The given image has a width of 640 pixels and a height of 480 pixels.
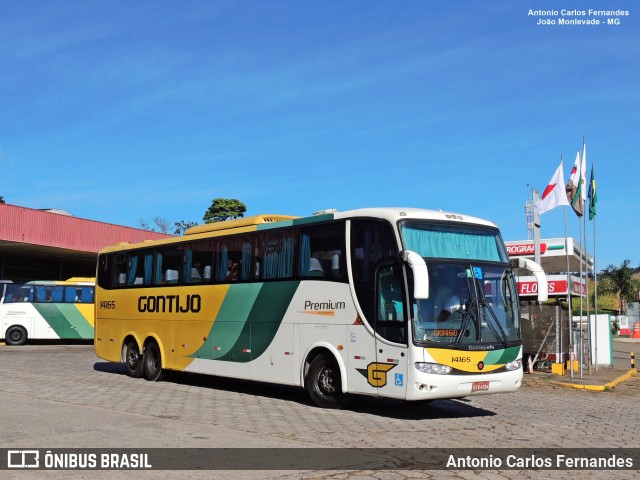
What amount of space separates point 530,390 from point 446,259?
22.1 feet

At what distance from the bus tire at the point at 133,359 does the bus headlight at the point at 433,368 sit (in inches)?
365

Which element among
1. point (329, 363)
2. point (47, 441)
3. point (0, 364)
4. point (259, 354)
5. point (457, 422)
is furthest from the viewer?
point (0, 364)

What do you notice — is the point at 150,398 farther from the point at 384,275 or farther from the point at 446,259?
the point at 446,259

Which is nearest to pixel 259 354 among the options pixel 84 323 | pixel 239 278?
pixel 239 278

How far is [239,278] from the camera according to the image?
52.3ft

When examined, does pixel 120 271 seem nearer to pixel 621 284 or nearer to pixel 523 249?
pixel 523 249

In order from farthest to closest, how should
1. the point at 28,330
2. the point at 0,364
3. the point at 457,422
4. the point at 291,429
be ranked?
1. the point at 28,330
2. the point at 0,364
3. the point at 457,422
4. the point at 291,429

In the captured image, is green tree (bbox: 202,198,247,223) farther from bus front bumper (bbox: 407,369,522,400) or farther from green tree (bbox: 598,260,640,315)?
bus front bumper (bbox: 407,369,522,400)

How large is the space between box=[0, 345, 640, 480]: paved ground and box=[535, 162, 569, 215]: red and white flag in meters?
6.19

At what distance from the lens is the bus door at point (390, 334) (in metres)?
12.0

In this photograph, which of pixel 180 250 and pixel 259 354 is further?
pixel 180 250

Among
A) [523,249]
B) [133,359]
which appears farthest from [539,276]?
[523,249]

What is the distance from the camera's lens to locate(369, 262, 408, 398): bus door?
39.4 feet

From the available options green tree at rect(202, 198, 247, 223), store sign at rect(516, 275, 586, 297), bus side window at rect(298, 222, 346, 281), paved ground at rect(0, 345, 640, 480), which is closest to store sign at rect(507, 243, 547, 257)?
store sign at rect(516, 275, 586, 297)
